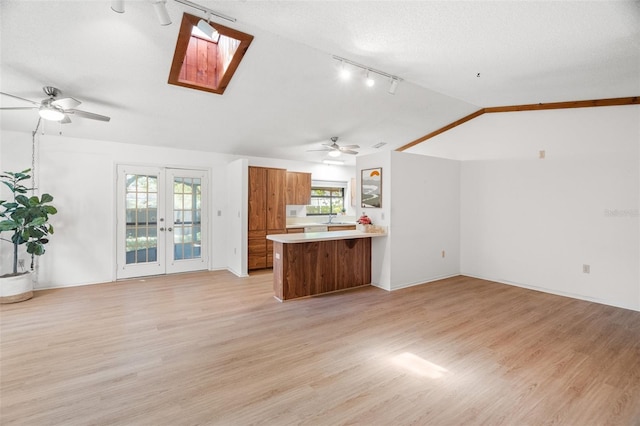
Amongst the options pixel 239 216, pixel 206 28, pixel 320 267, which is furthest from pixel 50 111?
pixel 320 267

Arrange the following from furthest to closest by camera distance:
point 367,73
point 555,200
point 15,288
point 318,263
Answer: point 555,200 → point 318,263 → point 15,288 → point 367,73

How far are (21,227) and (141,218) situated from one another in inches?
62.5

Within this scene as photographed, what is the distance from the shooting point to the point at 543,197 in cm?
482

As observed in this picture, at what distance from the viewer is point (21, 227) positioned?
13.7ft

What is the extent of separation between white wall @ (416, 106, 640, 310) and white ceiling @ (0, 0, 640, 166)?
568 millimetres

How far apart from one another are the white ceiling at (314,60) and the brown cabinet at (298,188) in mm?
1678

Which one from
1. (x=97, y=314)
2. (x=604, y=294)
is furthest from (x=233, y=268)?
(x=604, y=294)

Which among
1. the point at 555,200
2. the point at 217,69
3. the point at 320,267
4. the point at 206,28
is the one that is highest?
the point at 217,69

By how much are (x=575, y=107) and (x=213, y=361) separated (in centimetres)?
597

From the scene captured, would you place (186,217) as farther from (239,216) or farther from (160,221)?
(239,216)

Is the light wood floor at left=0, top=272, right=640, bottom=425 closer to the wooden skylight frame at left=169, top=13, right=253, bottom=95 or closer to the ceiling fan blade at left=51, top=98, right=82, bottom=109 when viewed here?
the ceiling fan blade at left=51, top=98, right=82, bottom=109

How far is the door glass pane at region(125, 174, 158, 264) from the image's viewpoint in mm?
5363

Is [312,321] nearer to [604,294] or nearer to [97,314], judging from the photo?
[97,314]

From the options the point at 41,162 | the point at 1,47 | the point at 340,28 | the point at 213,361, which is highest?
the point at 340,28
